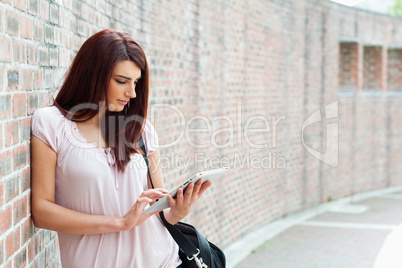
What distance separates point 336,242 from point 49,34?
663cm

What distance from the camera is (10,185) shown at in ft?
6.56

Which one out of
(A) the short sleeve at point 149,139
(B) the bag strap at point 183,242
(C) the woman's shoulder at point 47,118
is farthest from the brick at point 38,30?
(B) the bag strap at point 183,242

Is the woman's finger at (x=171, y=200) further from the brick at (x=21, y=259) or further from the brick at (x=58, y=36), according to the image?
the brick at (x=58, y=36)

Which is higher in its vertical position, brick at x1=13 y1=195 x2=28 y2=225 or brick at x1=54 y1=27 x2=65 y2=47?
brick at x1=54 y1=27 x2=65 y2=47

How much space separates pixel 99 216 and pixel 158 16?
3.51 m

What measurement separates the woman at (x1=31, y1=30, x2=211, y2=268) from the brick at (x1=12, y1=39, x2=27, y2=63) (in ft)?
0.65

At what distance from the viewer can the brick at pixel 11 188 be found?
6.46 ft

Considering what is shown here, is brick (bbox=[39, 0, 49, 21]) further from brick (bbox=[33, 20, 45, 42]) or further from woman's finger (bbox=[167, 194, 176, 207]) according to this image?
woman's finger (bbox=[167, 194, 176, 207])

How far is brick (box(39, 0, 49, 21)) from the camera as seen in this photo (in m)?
2.47

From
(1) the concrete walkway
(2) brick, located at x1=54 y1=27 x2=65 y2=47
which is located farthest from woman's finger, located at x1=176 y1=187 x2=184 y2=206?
(1) the concrete walkway

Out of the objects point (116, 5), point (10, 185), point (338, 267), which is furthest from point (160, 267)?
point (338, 267)

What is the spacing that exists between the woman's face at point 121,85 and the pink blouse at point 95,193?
206 millimetres

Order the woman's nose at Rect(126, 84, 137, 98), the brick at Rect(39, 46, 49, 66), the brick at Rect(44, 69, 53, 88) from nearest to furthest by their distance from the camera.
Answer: the woman's nose at Rect(126, 84, 137, 98) → the brick at Rect(39, 46, 49, 66) → the brick at Rect(44, 69, 53, 88)

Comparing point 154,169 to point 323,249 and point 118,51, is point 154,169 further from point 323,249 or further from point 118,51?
point 323,249
